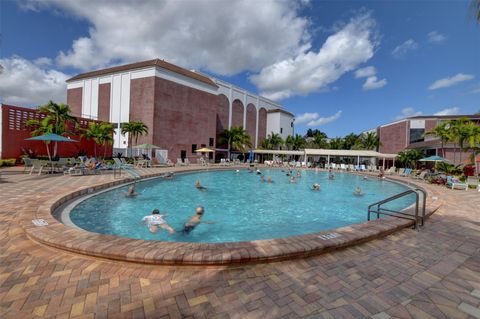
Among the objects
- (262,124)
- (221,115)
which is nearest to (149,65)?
(221,115)

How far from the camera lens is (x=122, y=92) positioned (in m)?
28.3

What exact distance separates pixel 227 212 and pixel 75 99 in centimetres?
3576

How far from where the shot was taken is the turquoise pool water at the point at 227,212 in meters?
5.80

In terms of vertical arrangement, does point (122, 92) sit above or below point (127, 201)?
above

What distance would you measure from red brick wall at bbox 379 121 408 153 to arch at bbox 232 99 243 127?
79.3 feet

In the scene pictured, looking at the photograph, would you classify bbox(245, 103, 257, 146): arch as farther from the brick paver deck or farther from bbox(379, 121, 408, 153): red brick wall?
the brick paver deck

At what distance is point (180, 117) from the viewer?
28891mm

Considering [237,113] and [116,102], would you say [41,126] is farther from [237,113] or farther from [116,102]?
[237,113]

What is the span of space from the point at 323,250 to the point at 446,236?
2.77 meters

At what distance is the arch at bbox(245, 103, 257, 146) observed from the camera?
1736 inches

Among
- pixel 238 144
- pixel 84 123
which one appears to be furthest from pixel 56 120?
pixel 238 144

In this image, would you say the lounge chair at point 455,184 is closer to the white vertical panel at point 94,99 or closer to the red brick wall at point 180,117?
the red brick wall at point 180,117

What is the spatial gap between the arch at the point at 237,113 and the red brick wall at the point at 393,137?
952 inches

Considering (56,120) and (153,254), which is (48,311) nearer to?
(153,254)
